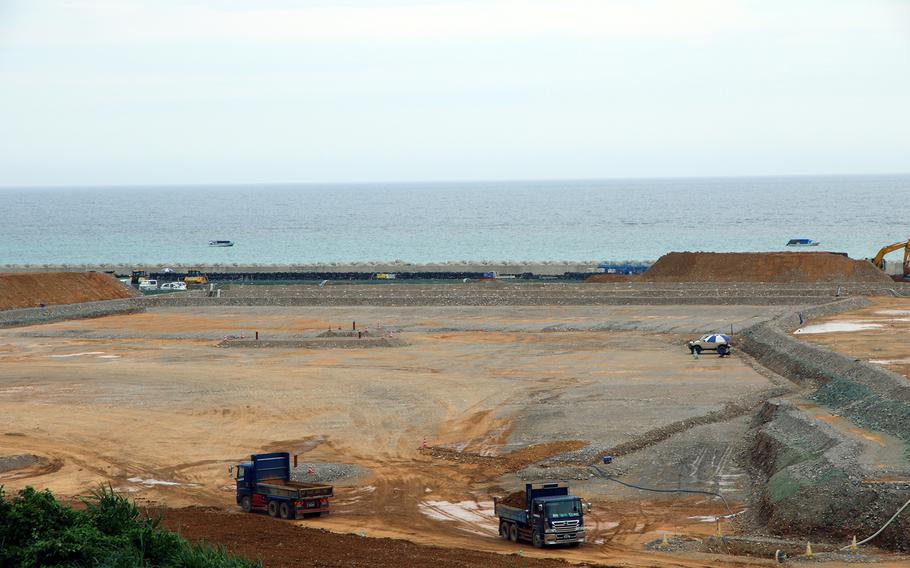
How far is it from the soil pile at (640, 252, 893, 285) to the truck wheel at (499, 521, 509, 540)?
74472 mm

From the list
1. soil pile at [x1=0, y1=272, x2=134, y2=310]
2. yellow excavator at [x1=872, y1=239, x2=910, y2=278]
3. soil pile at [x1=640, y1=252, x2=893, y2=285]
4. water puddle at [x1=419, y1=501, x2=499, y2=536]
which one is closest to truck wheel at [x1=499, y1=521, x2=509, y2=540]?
water puddle at [x1=419, y1=501, x2=499, y2=536]

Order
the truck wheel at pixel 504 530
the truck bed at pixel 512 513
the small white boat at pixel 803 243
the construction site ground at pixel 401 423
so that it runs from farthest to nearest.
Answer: the small white boat at pixel 803 243
the construction site ground at pixel 401 423
the truck wheel at pixel 504 530
the truck bed at pixel 512 513

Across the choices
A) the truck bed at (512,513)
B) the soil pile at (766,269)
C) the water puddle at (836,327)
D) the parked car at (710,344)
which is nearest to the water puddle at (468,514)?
the truck bed at (512,513)

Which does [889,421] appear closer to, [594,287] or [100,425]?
[100,425]

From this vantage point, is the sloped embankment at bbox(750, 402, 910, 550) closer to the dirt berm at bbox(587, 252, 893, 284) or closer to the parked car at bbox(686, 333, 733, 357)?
the parked car at bbox(686, 333, 733, 357)

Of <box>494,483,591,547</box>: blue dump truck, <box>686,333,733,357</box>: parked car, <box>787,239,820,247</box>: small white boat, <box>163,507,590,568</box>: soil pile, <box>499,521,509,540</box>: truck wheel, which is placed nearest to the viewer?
<box>163,507,590,568</box>: soil pile

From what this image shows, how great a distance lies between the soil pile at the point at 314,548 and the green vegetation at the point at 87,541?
3347 mm

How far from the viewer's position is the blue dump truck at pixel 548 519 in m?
30.3

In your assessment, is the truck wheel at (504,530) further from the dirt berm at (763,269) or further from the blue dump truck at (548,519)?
the dirt berm at (763,269)

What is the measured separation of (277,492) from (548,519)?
28.5ft

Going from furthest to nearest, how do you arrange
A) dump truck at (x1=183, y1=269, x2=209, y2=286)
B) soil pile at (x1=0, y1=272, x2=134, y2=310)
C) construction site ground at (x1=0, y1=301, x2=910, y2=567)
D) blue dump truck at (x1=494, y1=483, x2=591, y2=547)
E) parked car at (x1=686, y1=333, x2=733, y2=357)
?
dump truck at (x1=183, y1=269, x2=209, y2=286) → soil pile at (x1=0, y1=272, x2=134, y2=310) → parked car at (x1=686, y1=333, x2=733, y2=357) → construction site ground at (x1=0, y1=301, x2=910, y2=567) → blue dump truck at (x1=494, y1=483, x2=591, y2=547)

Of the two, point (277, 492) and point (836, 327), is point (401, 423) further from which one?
point (836, 327)

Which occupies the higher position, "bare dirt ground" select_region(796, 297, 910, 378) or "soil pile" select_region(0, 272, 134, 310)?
"soil pile" select_region(0, 272, 134, 310)

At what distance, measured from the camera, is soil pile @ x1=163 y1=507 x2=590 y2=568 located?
89.2 feet
